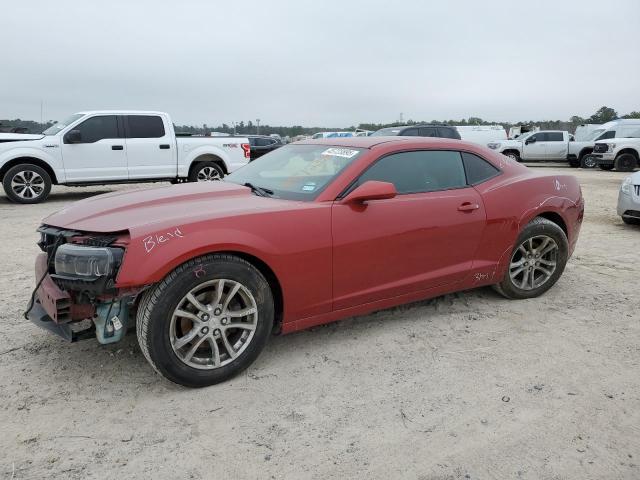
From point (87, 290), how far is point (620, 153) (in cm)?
2025

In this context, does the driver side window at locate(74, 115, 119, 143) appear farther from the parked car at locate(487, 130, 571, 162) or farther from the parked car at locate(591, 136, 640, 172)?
the parked car at locate(487, 130, 571, 162)

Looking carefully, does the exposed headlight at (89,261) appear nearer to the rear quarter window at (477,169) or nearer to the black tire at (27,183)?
the rear quarter window at (477,169)

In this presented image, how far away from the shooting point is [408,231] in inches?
140

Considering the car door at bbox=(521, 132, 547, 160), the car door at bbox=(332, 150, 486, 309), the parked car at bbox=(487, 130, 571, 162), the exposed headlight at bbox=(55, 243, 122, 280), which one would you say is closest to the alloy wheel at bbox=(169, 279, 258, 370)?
the exposed headlight at bbox=(55, 243, 122, 280)

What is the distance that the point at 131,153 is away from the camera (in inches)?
426

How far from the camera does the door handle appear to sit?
152 inches

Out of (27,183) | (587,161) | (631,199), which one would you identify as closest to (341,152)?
(631,199)

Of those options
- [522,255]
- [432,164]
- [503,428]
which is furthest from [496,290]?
[503,428]

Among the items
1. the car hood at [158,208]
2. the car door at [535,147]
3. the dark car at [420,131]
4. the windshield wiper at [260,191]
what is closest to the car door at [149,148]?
the dark car at [420,131]

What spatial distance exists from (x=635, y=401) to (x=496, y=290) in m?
1.70

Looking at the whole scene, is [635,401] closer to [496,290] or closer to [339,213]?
[496,290]

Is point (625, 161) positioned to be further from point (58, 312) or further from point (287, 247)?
point (58, 312)

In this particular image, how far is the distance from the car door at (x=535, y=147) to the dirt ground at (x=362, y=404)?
2020 cm

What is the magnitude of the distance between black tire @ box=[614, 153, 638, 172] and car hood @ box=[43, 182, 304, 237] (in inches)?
748
